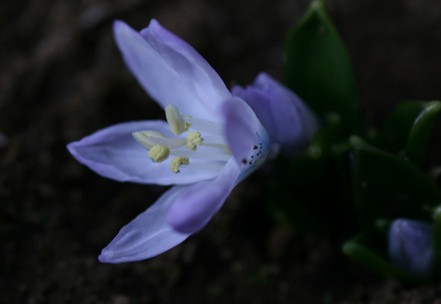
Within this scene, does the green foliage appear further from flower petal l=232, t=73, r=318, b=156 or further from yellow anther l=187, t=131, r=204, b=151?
yellow anther l=187, t=131, r=204, b=151

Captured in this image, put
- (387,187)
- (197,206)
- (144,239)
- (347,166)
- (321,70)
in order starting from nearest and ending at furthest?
(197,206) → (144,239) → (387,187) → (347,166) → (321,70)

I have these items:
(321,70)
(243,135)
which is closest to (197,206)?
(243,135)

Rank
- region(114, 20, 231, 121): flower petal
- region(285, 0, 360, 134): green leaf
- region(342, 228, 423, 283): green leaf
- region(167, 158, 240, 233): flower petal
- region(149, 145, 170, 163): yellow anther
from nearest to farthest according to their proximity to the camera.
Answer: region(167, 158, 240, 233): flower petal → region(114, 20, 231, 121): flower petal → region(149, 145, 170, 163): yellow anther → region(342, 228, 423, 283): green leaf → region(285, 0, 360, 134): green leaf

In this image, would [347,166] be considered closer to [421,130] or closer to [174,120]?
[421,130]

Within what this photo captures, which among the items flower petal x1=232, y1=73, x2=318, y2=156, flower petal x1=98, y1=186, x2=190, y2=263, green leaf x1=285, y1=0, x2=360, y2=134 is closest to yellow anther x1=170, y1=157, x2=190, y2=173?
flower petal x1=98, y1=186, x2=190, y2=263

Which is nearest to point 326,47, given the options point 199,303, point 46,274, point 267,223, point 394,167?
point 394,167

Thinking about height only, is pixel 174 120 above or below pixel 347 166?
above

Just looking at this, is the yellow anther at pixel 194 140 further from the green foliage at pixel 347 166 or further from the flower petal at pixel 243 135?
the green foliage at pixel 347 166
